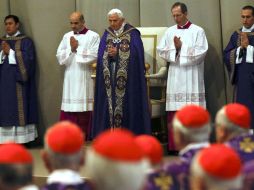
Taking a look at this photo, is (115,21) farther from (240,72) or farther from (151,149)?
(151,149)

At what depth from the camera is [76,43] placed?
7.77 m

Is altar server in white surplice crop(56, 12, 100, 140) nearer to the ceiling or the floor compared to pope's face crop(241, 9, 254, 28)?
nearer to the floor

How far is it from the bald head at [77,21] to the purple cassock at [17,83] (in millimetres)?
888

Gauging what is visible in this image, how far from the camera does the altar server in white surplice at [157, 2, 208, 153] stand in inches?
286

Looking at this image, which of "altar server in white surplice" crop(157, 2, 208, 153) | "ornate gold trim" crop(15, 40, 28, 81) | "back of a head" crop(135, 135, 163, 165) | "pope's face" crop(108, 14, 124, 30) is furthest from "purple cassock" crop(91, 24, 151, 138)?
"back of a head" crop(135, 135, 163, 165)

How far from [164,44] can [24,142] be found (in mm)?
2540

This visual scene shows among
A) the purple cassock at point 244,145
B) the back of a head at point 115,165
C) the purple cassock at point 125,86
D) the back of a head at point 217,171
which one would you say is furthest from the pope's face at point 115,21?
the back of a head at point 115,165

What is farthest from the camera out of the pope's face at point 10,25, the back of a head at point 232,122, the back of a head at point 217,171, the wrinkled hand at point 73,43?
the pope's face at point 10,25

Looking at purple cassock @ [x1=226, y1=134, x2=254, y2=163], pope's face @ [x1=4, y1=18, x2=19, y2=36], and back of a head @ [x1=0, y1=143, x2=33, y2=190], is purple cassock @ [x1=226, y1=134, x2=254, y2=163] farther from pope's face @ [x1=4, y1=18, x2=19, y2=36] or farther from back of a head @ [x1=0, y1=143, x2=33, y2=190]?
pope's face @ [x1=4, y1=18, x2=19, y2=36]

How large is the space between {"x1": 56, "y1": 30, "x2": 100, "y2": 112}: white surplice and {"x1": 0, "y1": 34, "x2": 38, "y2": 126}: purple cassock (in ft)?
1.95

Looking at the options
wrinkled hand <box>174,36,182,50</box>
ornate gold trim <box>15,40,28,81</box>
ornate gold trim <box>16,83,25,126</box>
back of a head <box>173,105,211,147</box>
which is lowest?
ornate gold trim <box>16,83,25,126</box>

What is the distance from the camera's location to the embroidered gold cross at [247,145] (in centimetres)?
327

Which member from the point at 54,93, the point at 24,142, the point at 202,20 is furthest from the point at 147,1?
the point at 24,142

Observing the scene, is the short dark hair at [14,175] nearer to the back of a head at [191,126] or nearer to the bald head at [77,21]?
the back of a head at [191,126]
